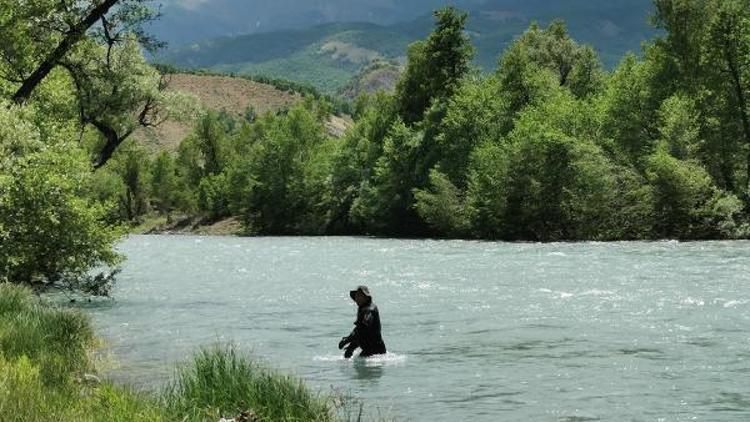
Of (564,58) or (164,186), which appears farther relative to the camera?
(164,186)

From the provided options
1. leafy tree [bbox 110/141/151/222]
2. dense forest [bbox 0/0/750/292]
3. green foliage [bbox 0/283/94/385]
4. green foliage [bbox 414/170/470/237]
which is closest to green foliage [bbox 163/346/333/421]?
green foliage [bbox 0/283/94/385]

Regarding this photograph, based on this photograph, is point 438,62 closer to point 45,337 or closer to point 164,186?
point 164,186

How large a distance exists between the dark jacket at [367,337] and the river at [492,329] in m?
0.36

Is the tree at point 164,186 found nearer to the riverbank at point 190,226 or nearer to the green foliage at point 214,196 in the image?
the riverbank at point 190,226

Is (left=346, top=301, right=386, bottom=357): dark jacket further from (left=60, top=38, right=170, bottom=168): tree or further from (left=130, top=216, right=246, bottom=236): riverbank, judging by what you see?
(left=130, top=216, right=246, bottom=236): riverbank

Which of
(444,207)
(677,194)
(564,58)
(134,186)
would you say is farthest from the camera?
(134,186)

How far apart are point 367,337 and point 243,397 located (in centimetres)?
772

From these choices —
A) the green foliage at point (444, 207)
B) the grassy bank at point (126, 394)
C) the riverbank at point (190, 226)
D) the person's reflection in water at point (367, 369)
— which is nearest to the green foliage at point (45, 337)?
the grassy bank at point (126, 394)

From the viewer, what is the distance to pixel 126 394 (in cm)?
977

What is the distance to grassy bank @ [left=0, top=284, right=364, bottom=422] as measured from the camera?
27.3 ft

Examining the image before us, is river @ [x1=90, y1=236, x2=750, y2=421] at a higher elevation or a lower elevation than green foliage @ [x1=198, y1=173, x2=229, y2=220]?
lower

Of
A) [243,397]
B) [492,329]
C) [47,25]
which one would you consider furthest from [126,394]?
[47,25]

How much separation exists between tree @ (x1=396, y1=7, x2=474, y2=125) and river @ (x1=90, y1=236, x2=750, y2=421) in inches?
1661

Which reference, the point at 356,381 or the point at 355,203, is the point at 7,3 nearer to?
the point at 356,381
